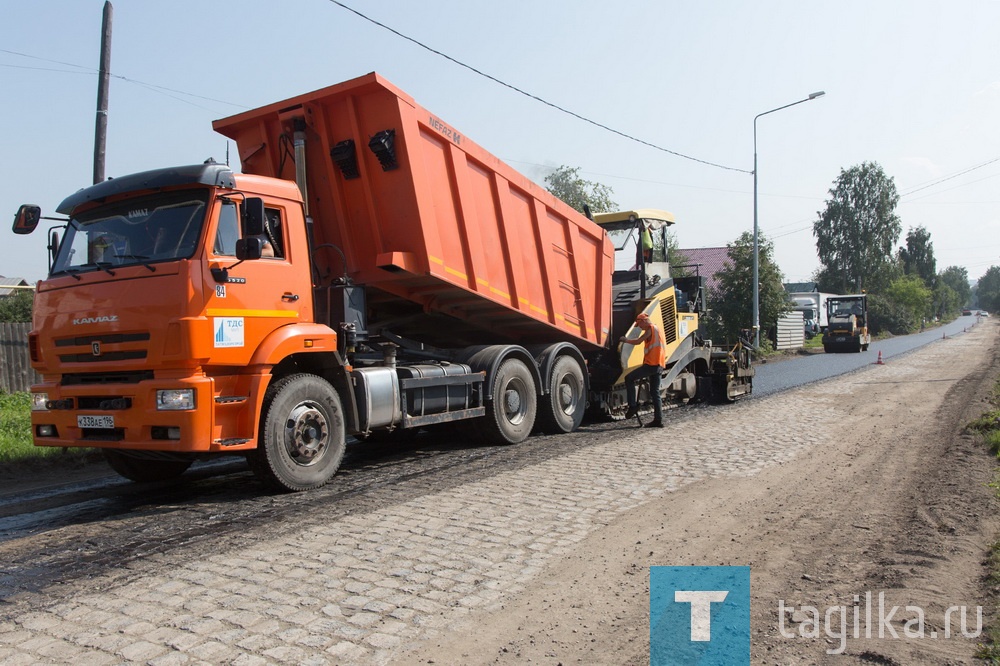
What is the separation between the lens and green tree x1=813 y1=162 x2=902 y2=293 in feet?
205

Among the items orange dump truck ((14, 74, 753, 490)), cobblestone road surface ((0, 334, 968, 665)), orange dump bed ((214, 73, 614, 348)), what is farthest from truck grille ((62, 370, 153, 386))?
orange dump bed ((214, 73, 614, 348))

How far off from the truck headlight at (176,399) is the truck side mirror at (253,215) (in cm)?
135

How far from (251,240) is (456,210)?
8.97ft

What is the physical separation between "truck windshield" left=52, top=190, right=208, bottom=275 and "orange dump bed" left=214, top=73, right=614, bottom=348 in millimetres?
1617

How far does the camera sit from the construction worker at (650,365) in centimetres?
1030

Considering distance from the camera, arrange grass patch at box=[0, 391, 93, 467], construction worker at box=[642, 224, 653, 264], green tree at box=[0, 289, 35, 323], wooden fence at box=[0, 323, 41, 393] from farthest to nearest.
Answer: green tree at box=[0, 289, 35, 323] < wooden fence at box=[0, 323, 41, 393] < construction worker at box=[642, 224, 653, 264] < grass patch at box=[0, 391, 93, 467]

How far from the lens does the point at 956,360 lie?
76.9 feet

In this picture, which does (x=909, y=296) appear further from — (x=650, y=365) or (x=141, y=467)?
(x=141, y=467)

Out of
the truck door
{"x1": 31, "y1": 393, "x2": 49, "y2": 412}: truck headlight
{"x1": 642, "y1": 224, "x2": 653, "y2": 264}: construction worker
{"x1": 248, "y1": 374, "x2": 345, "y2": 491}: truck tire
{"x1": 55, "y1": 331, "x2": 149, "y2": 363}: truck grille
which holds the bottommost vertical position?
{"x1": 248, "y1": 374, "x2": 345, "y2": 491}: truck tire

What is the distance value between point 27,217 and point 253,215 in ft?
7.56

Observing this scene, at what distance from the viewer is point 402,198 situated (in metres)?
7.38

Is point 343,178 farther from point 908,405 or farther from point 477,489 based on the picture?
point 908,405

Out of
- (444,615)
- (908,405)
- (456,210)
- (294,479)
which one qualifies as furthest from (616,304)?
(444,615)

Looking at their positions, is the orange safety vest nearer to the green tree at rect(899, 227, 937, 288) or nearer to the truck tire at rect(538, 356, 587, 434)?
the truck tire at rect(538, 356, 587, 434)
